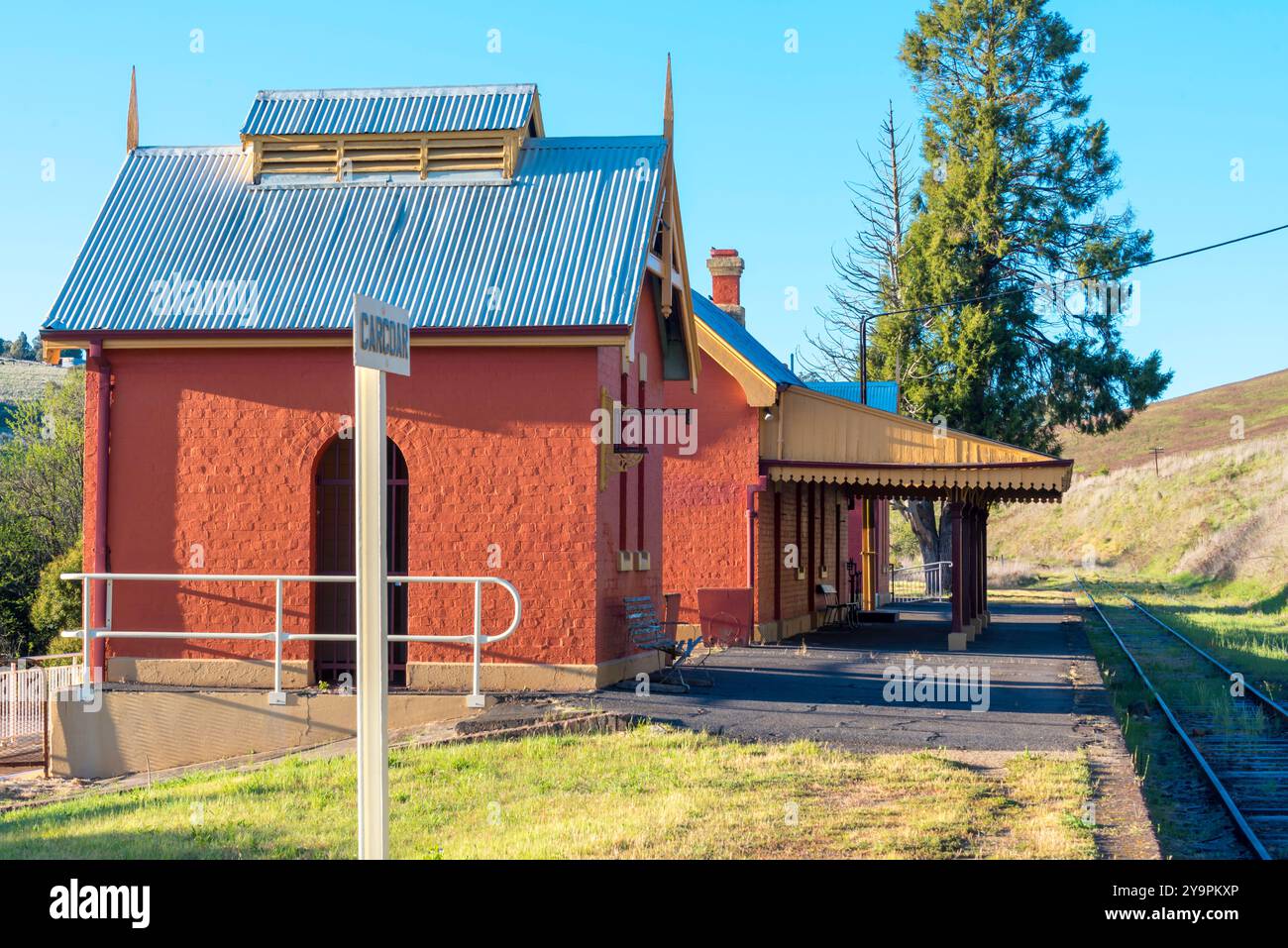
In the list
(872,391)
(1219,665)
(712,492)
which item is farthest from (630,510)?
(872,391)

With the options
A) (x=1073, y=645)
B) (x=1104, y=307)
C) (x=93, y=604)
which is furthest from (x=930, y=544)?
(x=93, y=604)

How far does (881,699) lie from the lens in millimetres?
15141

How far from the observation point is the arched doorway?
621 inches

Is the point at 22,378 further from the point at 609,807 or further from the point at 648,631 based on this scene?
the point at 609,807

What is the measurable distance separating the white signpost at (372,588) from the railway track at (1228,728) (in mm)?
6798

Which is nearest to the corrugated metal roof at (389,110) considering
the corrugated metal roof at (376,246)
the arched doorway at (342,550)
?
the corrugated metal roof at (376,246)

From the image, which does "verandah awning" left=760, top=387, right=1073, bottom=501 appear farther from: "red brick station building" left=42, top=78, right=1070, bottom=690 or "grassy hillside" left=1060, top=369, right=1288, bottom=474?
"grassy hillside" left=1060, top=369, right=1288, bottom=474

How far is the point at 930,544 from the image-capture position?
4738 centimetres

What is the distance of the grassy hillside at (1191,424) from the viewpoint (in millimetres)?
104812

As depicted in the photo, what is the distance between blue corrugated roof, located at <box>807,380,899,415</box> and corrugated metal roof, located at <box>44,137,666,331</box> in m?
17.8

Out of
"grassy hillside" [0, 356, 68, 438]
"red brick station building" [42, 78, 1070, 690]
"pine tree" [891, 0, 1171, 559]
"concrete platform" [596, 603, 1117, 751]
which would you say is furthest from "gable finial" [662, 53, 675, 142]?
"grassy hillside" [0, 356, 68, 438]

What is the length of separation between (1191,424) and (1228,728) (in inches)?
4228
